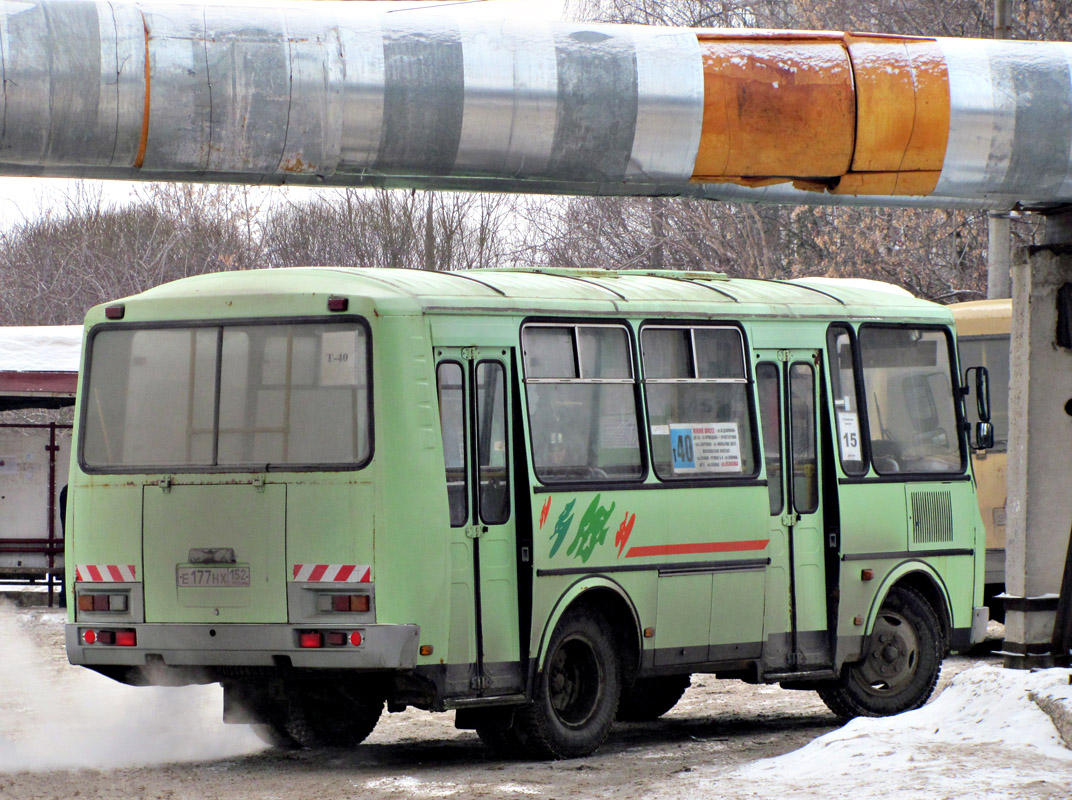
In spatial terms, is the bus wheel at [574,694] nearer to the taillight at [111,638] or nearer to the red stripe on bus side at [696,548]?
the red stripe on bus side at [696,548]

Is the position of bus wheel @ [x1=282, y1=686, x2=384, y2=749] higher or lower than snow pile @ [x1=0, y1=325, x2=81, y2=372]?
lower

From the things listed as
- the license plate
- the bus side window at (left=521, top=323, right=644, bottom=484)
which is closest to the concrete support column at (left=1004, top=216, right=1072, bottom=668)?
the bus side window at (left=521, top=323, right=644, bottom=484)

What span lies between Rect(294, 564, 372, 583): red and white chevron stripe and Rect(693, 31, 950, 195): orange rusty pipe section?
2.77 meters

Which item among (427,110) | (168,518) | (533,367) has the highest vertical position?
(427,110)

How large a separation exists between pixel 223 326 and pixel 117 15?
3.46m

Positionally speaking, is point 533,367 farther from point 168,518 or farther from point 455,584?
point 168,518

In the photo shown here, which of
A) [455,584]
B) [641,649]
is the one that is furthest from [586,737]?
[455,584]

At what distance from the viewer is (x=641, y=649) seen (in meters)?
11.3

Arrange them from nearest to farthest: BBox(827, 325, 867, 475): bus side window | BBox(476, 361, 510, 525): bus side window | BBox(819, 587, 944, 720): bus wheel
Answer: BBox(476, 361, 510, 525): bus side window
BBox(827, 325, 867, 475): bus side window
BBox(819, 587, 944, 720): bus wheel

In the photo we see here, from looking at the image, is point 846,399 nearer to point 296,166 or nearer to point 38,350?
point 296,166

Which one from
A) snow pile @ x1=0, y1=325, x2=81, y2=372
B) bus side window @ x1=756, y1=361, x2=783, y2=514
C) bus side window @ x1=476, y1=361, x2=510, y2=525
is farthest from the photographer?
snow pile @ x1=0, y1=325, x2=81, y2=372

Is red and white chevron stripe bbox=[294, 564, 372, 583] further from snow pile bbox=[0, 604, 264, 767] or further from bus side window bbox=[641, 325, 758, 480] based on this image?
bus side window bbox=[641, 325, 758, 480]

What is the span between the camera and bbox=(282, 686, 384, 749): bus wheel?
1152 cm

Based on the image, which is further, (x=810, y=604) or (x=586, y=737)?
(x=810, y=604)
